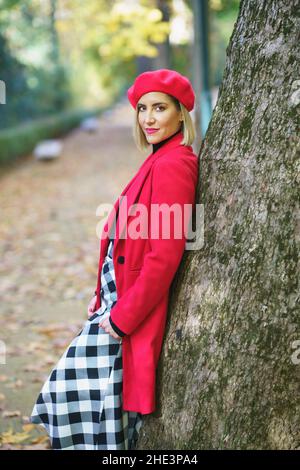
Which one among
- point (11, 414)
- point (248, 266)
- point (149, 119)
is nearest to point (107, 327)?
point (248, 266)

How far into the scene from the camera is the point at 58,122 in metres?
22.2

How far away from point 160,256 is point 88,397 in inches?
30.0

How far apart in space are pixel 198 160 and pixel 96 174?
11770 mm

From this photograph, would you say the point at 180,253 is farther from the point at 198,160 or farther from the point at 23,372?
the point at 23,372

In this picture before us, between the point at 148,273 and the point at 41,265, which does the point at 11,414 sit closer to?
the point at 148,273

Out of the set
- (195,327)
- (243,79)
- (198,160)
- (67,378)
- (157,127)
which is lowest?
(67,378)

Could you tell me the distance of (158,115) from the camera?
8.04 feet

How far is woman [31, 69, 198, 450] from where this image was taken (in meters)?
2.31

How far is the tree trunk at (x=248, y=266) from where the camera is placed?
2.11 meters

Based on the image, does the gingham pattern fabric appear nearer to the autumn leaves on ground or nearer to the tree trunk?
the tree trunk

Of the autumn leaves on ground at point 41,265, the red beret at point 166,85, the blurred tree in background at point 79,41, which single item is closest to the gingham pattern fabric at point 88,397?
the autumn leaves on ground at point 41,265

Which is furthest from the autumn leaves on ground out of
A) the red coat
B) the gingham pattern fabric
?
the red coat

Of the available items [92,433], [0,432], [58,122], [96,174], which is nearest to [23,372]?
[0,432]

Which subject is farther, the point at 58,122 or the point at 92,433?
the point at 58,122
